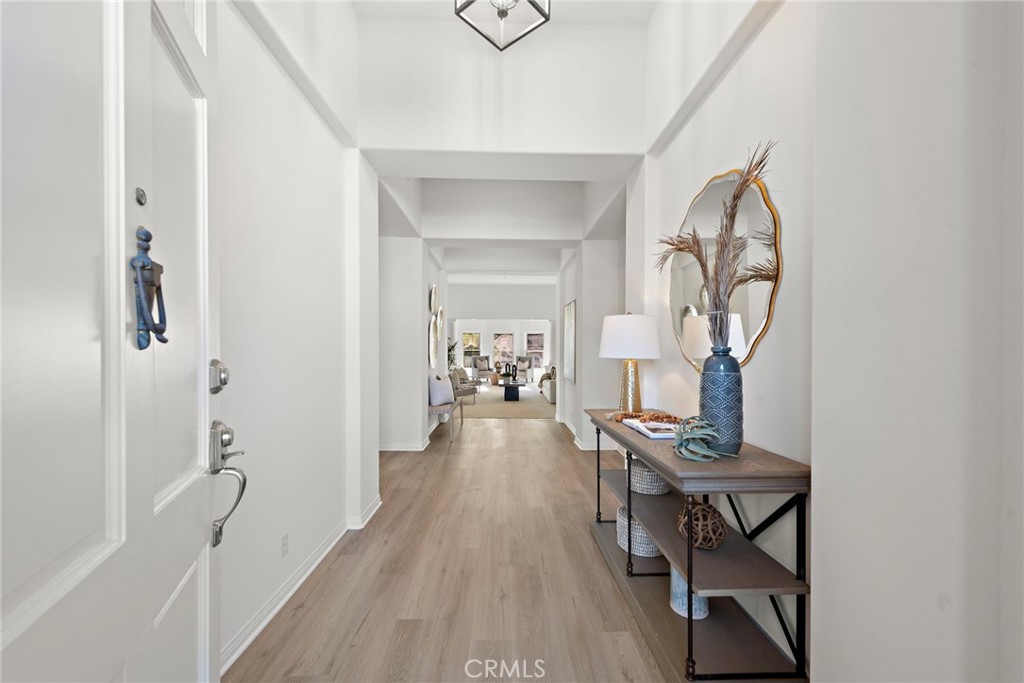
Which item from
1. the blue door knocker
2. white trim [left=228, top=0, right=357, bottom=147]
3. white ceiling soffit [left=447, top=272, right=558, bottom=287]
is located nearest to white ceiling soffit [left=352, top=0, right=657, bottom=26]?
white trim [left=228, top=0, right=357, bottom=147]

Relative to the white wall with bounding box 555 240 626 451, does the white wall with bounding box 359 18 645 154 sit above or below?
above

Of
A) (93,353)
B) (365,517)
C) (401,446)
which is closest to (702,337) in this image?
(93,353)

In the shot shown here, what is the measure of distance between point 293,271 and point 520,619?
2.06 m

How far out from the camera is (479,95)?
3166 mm

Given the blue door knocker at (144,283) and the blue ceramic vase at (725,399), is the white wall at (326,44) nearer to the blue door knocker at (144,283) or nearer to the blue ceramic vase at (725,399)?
the blue door knocker at (144,283)

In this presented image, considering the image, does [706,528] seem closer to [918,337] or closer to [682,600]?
[682,600]

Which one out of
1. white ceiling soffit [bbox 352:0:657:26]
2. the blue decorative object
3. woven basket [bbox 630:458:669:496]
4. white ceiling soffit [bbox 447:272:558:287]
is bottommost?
the blue decorative object

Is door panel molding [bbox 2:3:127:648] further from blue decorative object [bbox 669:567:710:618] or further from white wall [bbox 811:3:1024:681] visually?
blue decorative object [bbox 669:567:710:618]

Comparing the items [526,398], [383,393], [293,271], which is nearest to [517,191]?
[383,393]

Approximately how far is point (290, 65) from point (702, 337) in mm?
2521

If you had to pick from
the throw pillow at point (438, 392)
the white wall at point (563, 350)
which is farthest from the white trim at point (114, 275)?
the white wall at point (563, 350)

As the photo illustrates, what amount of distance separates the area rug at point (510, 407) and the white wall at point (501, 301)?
2.44 meters

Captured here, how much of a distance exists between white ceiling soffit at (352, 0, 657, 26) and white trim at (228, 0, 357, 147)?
36.3 inches

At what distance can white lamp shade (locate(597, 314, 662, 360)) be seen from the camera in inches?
108
